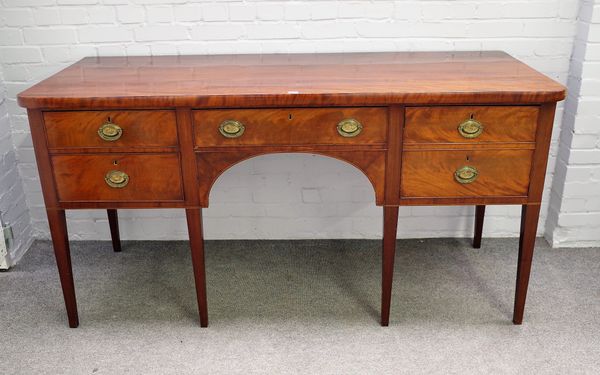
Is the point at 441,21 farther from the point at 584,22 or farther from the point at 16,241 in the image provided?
the point at 16,241

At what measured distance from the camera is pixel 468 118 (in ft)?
5.49

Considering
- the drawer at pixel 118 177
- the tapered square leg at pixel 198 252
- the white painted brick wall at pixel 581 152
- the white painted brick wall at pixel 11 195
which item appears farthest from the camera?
the white painted brick wall at pixel 11 195

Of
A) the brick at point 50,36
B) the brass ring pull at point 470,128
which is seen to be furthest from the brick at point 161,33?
the brass ring pull at point 470,128

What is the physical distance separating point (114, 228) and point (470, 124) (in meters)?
1.51

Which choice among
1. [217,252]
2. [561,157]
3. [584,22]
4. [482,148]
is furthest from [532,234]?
[217,252]

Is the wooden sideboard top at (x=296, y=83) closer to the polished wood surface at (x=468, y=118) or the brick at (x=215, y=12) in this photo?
the polished wood surface at (x=468, y=118)

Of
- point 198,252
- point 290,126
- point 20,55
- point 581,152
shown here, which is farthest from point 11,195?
point 581,152

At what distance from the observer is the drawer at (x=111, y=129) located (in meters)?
1.68

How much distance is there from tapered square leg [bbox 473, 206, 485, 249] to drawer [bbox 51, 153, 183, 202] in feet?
4.15

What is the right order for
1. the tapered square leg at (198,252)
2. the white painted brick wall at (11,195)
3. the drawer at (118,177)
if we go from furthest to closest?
the white painted brick wall at (11,195) → the tapered square leg at (198,252) → the drawer at (118,177)

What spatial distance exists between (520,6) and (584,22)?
24 cm

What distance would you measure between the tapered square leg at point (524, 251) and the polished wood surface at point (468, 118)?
253mm

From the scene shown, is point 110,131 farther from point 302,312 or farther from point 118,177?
point 302,312

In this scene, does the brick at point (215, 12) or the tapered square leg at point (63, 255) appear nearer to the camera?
the tapered square leg at point (63, 255)
